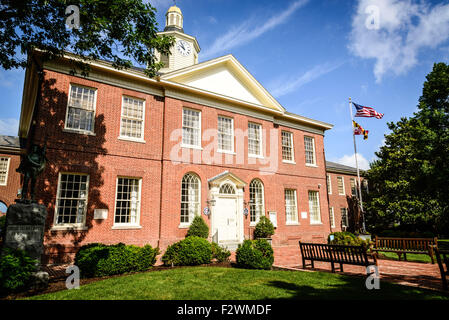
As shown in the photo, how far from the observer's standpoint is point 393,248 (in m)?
11.5

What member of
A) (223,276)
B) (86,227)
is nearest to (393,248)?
(223,276)

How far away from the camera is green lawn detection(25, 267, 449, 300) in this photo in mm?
5473

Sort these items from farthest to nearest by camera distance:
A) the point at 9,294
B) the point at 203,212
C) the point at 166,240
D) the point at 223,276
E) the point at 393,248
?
the point at 203,212, the point at 166,240, the point at 393,248, the point at 223,276, the point at 9,294

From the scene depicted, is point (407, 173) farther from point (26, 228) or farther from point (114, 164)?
point (26, 228)

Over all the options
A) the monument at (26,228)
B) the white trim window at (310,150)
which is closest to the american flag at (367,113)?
the white trim window at (310,150)

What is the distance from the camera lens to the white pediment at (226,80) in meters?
14.8

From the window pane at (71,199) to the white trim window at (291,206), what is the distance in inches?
481

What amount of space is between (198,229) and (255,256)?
14.8 ft

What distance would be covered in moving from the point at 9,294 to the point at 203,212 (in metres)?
8.56

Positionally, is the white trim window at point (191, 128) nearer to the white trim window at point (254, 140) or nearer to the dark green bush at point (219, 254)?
the white trim window at point (254, 140)

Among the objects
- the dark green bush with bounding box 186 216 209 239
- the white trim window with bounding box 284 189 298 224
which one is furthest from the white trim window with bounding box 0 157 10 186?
the white trim window with bounding box 284 189 298 224

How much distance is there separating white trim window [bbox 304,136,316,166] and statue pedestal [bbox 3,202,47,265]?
1698 centimetres

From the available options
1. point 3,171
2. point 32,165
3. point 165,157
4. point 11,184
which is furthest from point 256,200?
point 3,171
